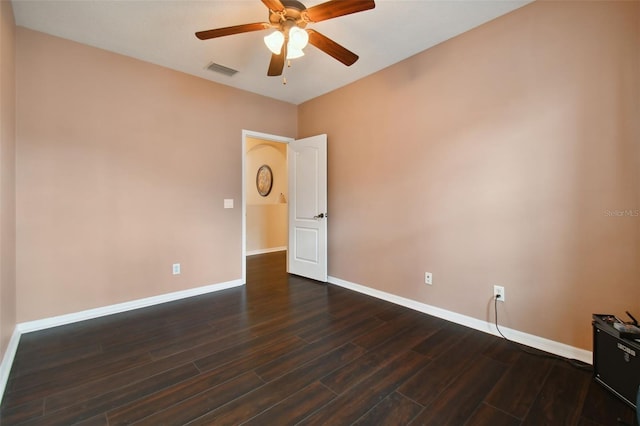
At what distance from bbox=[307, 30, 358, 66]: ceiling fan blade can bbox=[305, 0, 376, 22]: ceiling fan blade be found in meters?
0.13

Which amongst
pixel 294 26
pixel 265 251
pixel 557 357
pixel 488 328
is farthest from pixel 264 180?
pixel 557 357

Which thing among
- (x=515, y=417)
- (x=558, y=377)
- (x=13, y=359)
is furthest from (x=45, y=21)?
(x=558, y=377)

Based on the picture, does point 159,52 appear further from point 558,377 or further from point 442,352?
point 558,377

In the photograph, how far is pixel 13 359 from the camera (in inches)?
80.8

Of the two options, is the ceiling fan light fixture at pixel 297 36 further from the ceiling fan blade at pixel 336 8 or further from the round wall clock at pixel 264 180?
the round wall clock at pixel 264 180

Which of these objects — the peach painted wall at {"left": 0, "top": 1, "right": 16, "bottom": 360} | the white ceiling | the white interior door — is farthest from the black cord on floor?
the peach painted wall at {"left": 0, "top": 1, "right": 16, "bottom": 360}

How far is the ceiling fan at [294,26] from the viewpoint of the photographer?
177cm

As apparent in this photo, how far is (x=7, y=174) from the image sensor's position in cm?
209

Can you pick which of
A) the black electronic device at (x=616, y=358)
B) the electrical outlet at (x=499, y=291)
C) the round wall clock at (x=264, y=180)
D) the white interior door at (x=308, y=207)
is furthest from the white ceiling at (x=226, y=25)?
the round wall clock at (x=264, y=180)

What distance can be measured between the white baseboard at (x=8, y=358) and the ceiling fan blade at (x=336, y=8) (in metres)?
3.07

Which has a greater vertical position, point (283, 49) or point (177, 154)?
point (283, 49)

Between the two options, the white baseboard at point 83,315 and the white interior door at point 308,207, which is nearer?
the white baseboard at point 83,315

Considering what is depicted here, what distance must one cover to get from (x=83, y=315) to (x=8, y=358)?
79 centimetres

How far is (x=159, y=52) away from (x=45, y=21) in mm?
859
